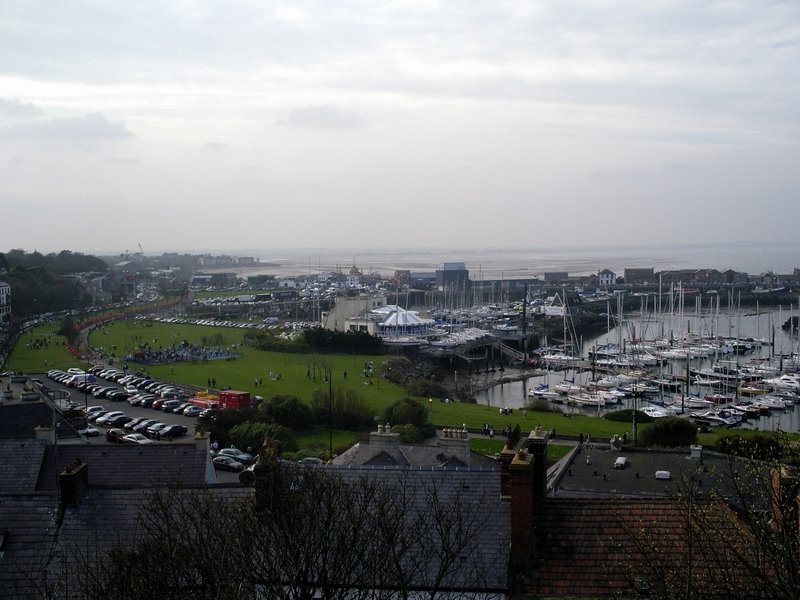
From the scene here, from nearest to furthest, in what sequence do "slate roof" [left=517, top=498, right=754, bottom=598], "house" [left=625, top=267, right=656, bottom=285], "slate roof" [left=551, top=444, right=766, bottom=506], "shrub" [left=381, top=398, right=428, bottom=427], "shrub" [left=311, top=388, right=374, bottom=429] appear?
"slate roof" [left=517, top=498, right=754, bottom=598] < "slate roof" [left=551, top=444, right=766, bottom=506] < "shrub" [left=381, top=398, right=428, bottom=427] < "shrub" [left=311, top=388, right=374, bottom=429] < "house" [left=625, top=267, right=656, bottom=285]

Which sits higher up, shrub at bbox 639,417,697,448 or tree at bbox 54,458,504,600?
tree at bbox 54,458,504,600

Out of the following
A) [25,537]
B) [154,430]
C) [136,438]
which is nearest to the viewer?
[25,537]

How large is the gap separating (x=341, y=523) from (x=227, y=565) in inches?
47.3

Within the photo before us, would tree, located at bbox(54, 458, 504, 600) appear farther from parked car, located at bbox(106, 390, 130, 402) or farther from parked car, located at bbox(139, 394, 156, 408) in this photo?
parked car, located at bbox(106, 390, 130, 402)

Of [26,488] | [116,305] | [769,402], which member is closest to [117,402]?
[26,488]

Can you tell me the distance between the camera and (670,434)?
23812mm

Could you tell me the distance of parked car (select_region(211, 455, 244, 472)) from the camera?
19469 mm

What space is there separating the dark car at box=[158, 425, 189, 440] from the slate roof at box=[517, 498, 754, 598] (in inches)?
698

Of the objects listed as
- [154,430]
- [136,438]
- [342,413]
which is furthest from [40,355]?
[136,438]

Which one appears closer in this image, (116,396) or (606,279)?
(116,396)

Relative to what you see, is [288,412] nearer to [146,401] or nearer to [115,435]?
[115,435]

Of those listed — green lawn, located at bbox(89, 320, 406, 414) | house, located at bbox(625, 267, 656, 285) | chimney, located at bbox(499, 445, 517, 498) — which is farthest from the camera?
house, located at bbox(625, 267, 656, 285)

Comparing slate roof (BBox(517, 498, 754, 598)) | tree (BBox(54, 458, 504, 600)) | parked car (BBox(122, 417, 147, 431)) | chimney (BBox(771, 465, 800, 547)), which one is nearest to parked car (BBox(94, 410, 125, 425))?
parked car (BBox(122, 417, 147, 431))

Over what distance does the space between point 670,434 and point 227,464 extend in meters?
12.6
